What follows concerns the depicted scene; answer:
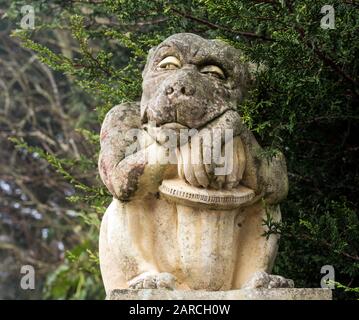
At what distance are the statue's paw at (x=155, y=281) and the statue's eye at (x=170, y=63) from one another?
1121 millimetres

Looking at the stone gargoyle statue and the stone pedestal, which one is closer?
the stone pedestal

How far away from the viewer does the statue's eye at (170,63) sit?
5027 millimetres

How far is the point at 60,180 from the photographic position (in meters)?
13.2

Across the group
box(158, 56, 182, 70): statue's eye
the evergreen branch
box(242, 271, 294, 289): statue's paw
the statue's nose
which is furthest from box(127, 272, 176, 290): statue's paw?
the evergreen branch

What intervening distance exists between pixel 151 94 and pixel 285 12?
0.95 meters

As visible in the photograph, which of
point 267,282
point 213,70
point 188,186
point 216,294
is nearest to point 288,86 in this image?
point 213,70

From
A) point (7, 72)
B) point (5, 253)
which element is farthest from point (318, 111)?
point (5, 253)

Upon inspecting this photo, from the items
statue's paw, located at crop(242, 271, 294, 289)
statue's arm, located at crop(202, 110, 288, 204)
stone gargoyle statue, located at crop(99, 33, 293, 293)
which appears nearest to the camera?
statue's paw, located at crop(242, 271, 294, 289)

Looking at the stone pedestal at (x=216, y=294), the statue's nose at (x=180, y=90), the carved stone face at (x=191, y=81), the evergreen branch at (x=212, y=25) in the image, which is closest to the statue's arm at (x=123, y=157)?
the carved stone face at (x=191, y=81)

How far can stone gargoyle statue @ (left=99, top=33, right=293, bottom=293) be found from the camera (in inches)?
190

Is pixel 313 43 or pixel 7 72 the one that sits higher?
pixel 313 43

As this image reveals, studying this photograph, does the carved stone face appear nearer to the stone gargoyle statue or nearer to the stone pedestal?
the stone gargoyle statue

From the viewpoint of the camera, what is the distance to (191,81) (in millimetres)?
4875
